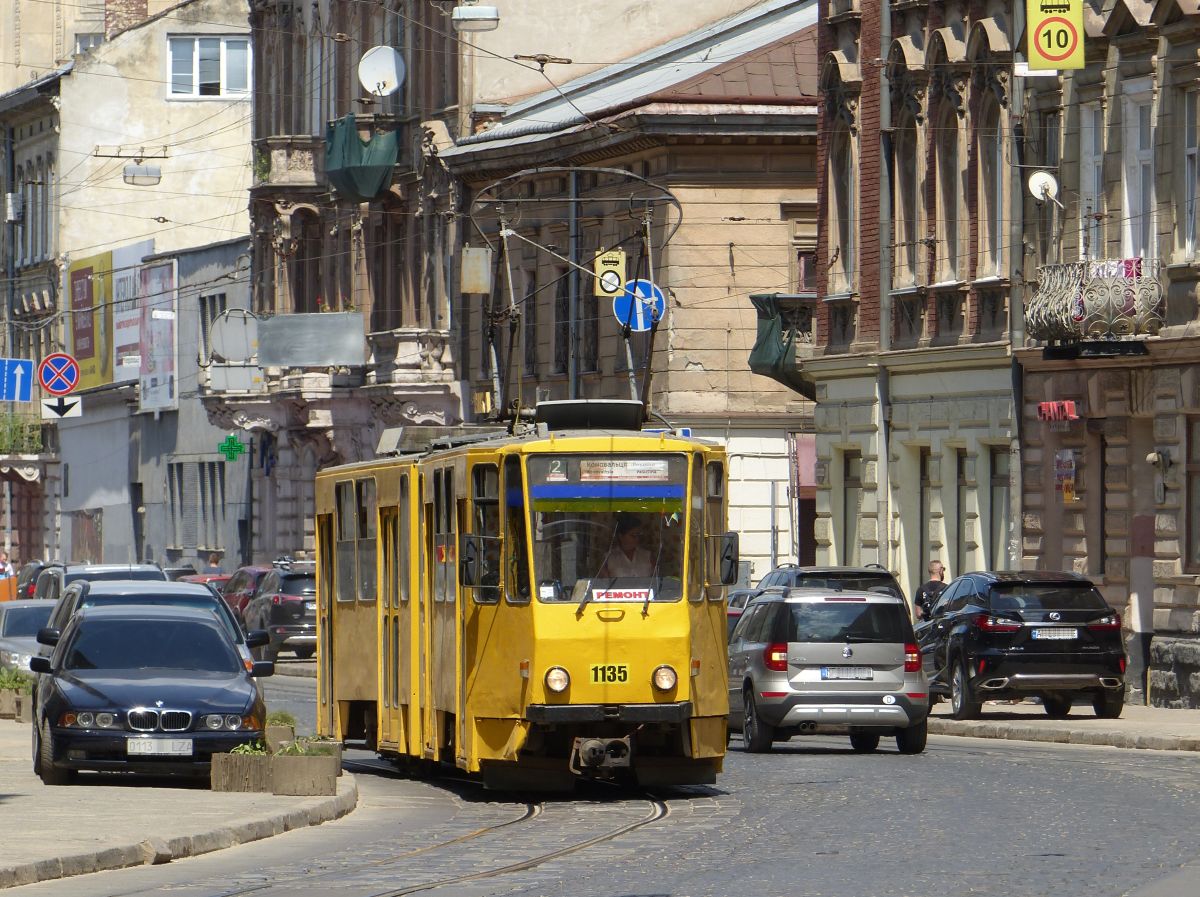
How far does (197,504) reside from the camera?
75.6 meters

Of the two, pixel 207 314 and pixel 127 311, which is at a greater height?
pixel 127 311

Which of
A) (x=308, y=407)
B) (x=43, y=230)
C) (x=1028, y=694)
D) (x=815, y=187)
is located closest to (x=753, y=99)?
(x=815, y=187)

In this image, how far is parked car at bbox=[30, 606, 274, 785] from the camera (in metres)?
22.3

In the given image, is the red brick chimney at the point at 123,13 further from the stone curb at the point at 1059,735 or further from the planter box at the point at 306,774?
the planter box at the point at 306,774

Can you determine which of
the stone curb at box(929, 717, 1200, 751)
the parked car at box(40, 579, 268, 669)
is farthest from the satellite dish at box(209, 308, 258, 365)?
the parked car at box(40, 579, 268, 669)

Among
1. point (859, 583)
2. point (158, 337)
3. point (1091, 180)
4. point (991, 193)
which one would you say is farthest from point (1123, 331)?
point (158, 337)

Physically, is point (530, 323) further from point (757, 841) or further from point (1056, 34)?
point (757, 841)

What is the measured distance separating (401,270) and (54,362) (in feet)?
27.2

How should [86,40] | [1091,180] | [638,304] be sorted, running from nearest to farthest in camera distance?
[1091,180]
[638,304]
[86,40]

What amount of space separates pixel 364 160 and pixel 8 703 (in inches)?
1130

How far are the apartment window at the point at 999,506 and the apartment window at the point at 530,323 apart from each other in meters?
17.0

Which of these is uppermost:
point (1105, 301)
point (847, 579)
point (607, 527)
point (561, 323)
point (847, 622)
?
point (561, 323)

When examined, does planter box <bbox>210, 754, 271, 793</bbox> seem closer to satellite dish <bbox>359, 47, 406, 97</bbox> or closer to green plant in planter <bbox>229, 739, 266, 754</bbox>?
green plant in planter <bbox>229, 739, 266, 754</bbox>

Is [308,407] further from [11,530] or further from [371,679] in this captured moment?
[371,679]
